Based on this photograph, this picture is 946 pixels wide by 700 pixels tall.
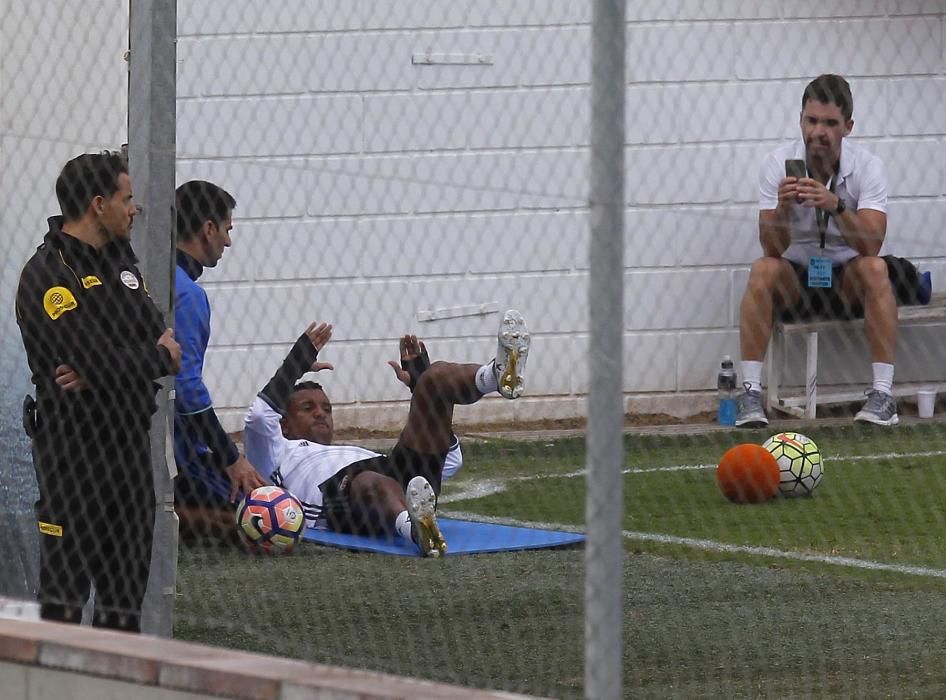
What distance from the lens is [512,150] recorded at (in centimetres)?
956

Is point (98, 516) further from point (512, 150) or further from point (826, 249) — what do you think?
point (512, 150)

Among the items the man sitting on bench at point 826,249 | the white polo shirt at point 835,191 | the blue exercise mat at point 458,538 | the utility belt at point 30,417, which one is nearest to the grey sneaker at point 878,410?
the man sitting on bench at point 826,249

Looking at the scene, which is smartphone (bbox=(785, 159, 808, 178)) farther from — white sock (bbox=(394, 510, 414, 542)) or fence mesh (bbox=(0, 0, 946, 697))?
white sock (bbox=(394, 510, 414, 542))

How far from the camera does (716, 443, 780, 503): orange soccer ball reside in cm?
802

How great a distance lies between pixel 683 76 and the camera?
9969 mm

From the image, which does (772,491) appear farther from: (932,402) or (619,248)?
(619,248)

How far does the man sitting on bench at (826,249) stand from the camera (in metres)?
8.09

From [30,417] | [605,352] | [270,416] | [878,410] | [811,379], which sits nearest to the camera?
[605,352]

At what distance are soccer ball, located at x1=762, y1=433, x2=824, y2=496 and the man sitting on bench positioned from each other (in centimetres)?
38

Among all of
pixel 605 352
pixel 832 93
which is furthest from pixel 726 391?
pixel 605 352

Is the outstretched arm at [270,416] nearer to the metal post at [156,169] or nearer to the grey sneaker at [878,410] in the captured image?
the metal post at [156,169]

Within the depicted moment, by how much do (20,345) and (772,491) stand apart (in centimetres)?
360

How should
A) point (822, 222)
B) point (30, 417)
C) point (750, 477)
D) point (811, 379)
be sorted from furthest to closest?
1. point (811, 379)
2. point (750, 477)
3. point (822, 222)
4. point (30, 417)

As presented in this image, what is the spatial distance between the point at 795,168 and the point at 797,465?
5.92 ft
